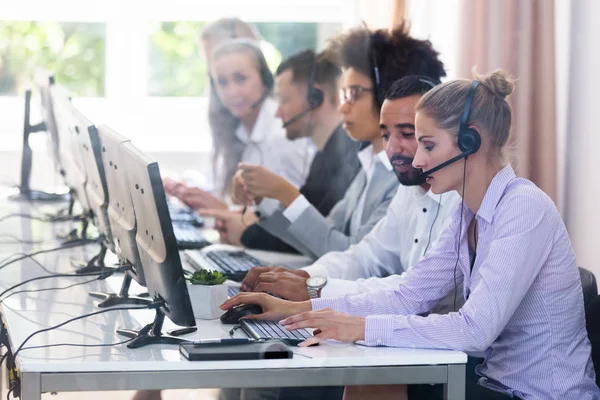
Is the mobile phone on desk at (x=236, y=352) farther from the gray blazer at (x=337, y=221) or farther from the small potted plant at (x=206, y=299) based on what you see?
the gray blazer at (x=337, y=221)

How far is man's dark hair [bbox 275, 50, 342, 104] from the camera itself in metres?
2.83

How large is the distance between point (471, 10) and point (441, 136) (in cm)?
101

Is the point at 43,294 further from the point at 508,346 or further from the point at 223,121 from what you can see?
the point at 223,121

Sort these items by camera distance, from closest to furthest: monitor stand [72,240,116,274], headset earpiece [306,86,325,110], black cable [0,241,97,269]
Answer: monitor stand [72,240,116,274] < black cable [0,241,97,269] < headset earpiece [306,86,325,110]

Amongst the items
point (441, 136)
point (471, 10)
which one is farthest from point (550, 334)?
point (471, 10)

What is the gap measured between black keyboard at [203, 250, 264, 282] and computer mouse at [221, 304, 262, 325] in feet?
1.43

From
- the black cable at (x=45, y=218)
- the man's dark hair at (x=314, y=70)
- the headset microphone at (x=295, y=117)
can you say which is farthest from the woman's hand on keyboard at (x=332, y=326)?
the headset microphone at (x=295, y=117)

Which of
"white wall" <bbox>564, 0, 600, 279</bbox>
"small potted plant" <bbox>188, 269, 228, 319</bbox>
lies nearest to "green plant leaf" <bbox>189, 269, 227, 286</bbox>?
"small potted plant" <bbox>188, 269, 228, 319</bbox>

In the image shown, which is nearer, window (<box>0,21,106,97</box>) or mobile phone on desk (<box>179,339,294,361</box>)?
mobile phone on desk (<box>179,339,294,361</box>)

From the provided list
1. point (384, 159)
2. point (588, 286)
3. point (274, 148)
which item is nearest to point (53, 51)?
point (274, 148)

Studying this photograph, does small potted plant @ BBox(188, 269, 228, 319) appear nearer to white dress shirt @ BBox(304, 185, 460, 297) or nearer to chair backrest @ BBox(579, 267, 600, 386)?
white dress shirt @ BBox(304, 185, 460, 297)

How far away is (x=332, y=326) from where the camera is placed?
142 cm

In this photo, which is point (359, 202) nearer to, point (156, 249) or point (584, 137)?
point (584, 137)

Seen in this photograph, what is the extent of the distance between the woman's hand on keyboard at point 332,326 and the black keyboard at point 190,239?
1.05m
